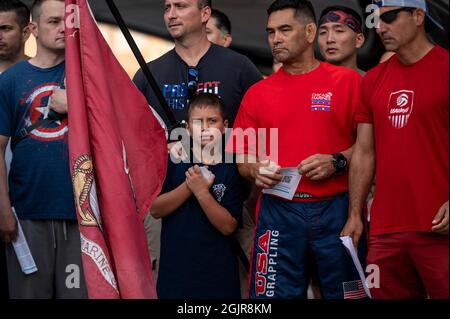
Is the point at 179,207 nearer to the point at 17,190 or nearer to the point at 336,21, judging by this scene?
the point at 17,190

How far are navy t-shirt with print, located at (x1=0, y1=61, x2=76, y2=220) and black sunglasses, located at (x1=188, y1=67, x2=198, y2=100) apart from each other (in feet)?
2.39

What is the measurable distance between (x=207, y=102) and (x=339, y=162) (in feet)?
2.82

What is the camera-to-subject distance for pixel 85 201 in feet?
16.5

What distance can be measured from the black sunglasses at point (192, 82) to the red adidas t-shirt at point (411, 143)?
46.5 inches

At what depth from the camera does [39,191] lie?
5469mm

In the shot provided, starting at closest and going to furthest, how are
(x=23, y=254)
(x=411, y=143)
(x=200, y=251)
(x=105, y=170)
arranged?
(x=411, y=143)
(x=105, y=170)
(x=23, y=254)
(x=200, y=251)

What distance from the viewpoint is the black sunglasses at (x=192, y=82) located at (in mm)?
5770

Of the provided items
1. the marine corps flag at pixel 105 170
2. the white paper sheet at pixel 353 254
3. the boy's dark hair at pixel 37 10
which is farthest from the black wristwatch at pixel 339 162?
the boy's dark hair at pixel 37 10

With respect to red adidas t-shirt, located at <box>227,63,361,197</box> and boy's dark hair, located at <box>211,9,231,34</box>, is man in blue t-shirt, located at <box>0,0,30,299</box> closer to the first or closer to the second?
boy's dark hair, located at <box>211,9,231,34</box>

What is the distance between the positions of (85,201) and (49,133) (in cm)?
65

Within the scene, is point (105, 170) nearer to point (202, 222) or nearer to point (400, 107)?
point (202, 222)

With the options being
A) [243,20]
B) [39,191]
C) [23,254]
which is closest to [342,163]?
[39,191]

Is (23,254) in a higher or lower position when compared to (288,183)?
lower

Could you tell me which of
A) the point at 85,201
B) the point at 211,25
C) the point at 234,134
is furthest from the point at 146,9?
the point at 85,201
